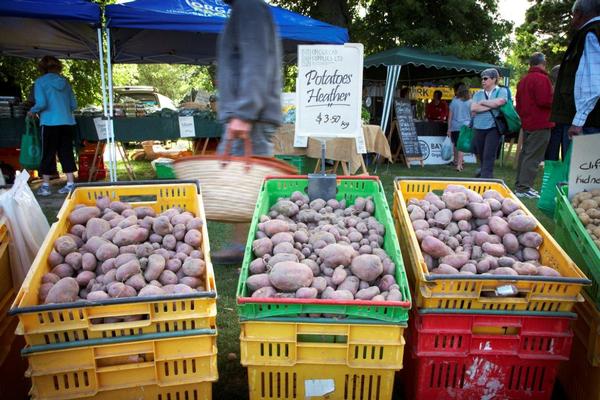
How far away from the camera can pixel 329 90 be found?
11.0 feet

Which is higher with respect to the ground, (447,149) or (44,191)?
(447,149)

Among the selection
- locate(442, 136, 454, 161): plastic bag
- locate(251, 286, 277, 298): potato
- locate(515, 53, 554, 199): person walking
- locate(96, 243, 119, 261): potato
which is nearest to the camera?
locate(251, 286, 277, 298): potato

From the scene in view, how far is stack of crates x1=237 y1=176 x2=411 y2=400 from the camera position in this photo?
1.59 metres

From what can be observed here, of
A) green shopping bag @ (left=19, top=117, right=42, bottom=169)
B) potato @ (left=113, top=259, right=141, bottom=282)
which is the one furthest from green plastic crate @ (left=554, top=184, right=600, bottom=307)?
green shopping bag @ (left=19, top=117, right=42, bottom=169)

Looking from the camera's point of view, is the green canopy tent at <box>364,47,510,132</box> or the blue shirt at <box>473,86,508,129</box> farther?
the green canopy tent at <box>364,47,510,132</box>

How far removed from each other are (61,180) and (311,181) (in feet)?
19.3

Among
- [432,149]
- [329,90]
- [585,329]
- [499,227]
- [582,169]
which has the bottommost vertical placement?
[585,329]

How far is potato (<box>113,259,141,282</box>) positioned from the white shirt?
296 cm

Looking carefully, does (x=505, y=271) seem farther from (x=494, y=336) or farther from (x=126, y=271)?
(x=126, y=271)

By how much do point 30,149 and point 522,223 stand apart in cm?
598

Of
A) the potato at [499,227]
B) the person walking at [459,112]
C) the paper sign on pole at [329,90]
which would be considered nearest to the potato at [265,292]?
the potato at [499,227]

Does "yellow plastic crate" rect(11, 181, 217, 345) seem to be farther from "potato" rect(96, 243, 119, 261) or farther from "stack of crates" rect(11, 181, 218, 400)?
"potato" rect(96, 243, 119, 261)

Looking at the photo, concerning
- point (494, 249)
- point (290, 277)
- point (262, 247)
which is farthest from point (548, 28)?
point (290, 277)

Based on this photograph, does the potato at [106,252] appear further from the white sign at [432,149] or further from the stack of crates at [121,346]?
the white sign at [432,149]
